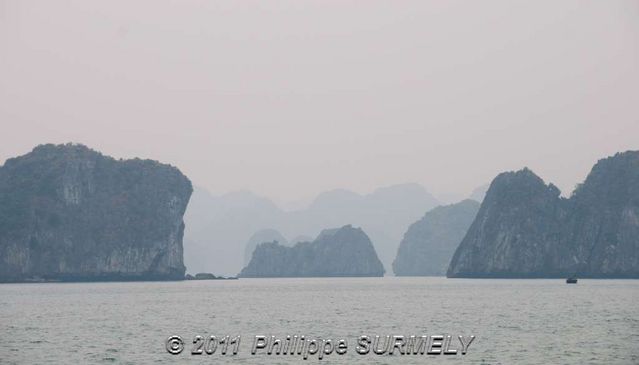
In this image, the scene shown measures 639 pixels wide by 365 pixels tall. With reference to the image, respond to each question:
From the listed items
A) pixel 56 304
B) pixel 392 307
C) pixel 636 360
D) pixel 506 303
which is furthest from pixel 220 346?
pixel 56 304

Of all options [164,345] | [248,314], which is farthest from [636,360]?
[248,314]

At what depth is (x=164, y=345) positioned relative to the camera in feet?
259

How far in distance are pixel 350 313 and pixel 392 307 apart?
53.3 feet

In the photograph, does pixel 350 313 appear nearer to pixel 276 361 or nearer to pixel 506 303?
pixel 506 303

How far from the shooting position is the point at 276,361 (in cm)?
6688

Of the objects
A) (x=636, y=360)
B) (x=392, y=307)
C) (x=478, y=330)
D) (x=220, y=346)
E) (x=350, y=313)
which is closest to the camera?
(x=636, y=360)

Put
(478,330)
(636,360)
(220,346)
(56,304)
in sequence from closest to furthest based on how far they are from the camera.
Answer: (636,360)
(220,346)
(478,330)
(56,304)

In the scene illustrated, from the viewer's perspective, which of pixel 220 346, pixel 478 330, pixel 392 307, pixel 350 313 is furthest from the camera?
pixel 392 307

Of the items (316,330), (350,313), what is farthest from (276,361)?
(350,313)

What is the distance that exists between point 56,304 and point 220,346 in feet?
259

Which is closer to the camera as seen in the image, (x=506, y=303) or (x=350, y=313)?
(x=350, y=313)

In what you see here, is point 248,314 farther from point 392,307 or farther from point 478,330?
point 478,330

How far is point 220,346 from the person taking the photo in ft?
253

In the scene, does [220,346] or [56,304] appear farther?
[56,304]
